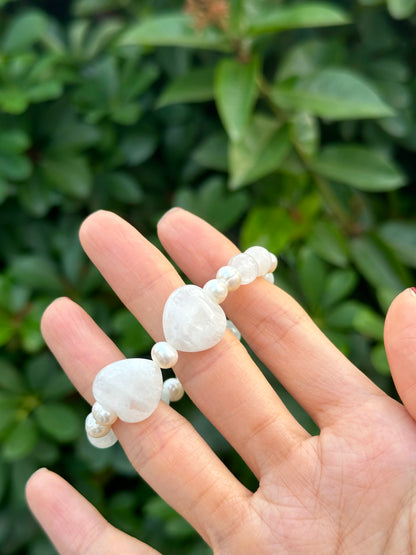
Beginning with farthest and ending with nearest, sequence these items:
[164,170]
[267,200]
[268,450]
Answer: [164,170]
[267,200]
[268,450]

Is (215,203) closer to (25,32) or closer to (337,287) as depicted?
(337,287)

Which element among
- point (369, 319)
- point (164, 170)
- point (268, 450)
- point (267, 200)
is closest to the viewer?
point (268, 450)

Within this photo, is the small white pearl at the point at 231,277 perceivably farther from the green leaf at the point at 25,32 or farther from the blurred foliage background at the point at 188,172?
the green leaf at the point at 25,32

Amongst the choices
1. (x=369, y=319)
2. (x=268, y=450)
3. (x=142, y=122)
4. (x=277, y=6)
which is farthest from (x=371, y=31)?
(x=268, y=450)

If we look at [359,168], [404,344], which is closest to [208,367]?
[404,344]

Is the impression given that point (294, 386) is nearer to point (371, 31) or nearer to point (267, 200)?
point (267, 200)

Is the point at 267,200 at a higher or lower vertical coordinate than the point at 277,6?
lower
